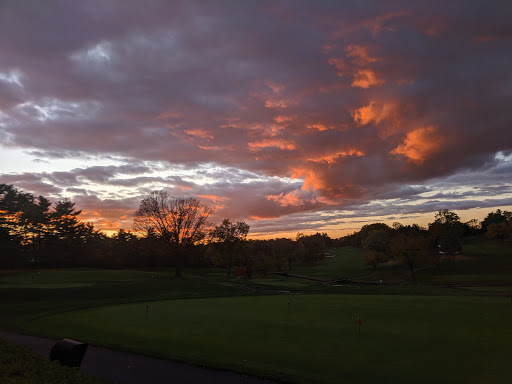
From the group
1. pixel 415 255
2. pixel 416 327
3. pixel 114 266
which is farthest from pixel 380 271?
pixel 416 327

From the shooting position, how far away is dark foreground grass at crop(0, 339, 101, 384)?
32.4ft

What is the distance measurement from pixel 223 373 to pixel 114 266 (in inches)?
4057

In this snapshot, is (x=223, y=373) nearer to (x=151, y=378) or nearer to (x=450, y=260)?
(x=151, y=378)

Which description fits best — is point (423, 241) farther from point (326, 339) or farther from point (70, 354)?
point (70, 354)

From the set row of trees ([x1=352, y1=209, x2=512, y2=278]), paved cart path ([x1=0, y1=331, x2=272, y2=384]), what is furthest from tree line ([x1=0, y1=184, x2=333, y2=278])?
paved cart path ([x1=0, y1=331, x2=272, y2=384])

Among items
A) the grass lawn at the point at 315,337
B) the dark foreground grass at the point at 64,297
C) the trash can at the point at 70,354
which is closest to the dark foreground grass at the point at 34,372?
the trash can at the point at 70,354

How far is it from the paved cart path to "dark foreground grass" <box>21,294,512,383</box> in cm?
49

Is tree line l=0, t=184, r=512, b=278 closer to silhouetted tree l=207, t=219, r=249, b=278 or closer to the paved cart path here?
silhouetted tree l=207, t=219, r=249, b=278

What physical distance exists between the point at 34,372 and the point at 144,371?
3650 millimetres

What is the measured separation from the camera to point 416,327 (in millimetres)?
17797

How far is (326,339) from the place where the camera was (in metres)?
15.6

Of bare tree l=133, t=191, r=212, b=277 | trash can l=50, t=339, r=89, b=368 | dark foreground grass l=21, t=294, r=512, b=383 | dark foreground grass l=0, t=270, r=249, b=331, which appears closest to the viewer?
dark foreground grass l=21, t=294, r=512, b=383

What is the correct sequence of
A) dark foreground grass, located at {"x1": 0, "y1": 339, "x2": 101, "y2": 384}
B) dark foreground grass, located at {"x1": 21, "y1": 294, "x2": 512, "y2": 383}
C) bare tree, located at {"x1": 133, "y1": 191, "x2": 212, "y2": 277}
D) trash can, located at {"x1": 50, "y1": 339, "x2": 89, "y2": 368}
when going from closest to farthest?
1. dark foreground grass, located at {"x1": 0, "y1": 339, "x2": 101, "y2": 384}
2. dark foreground grass, located at {"x1": 21, "y1": 294, "x2": 512, "y2": 383}
3. trash can, located at {"x1": 50, "y1": 339, "x2": 89, "y2": 368}
4. bare tree, located at {"x1": 133, "y1": 191, "x2": 212, "y2": 277}

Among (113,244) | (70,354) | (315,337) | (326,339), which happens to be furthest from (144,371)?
(113,244)
